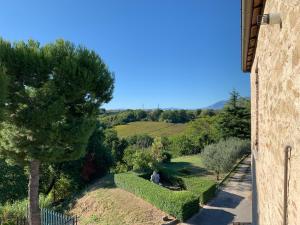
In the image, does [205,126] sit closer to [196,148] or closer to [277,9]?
[196,148]

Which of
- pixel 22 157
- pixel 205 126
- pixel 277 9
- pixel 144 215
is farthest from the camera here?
pixel 205 126

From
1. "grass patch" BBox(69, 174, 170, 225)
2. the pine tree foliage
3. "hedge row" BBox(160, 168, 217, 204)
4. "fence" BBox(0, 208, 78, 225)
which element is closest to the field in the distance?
"hedge row" BBox(160, 168, 217, 204)

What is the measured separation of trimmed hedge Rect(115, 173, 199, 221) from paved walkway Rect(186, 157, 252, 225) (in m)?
0.49

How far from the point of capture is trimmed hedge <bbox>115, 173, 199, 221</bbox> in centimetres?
1329

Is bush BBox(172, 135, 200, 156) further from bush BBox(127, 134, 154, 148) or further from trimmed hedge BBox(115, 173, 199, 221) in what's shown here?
trimmed hedge BBox(115, 173, 199, 221)

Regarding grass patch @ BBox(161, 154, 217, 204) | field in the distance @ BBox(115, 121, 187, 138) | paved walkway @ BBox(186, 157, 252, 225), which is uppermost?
field in the distance @ BBox(115, 121, 187, 138)

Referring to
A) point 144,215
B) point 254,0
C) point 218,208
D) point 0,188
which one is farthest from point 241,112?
point 254,0

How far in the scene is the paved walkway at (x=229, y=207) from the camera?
531 inches

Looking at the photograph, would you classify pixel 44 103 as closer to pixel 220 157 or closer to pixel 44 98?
pixel 44 98

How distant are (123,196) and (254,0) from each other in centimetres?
1275

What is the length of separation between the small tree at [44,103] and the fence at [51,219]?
29.9 inches

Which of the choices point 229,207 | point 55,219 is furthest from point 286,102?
point 229,207

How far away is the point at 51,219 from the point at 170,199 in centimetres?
517

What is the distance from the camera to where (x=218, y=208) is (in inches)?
588
